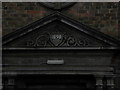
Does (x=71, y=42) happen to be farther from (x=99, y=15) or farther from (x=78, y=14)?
(x=99, y=15)

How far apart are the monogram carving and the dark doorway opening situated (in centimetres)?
70

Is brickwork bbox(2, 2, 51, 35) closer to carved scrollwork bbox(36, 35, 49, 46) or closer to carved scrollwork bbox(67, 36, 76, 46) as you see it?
carved scrollwork bbox(36, 35, 49, 46)

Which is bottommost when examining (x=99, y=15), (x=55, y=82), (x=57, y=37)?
(x=55, y=82)

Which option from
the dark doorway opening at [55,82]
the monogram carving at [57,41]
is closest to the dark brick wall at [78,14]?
the monogram carving at [57,41]

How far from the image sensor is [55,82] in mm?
8469

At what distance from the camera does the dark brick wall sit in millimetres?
8516

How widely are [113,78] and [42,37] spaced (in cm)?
175

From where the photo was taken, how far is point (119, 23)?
8523 millimetres

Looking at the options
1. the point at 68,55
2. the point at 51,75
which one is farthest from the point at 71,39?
the point at 51,75

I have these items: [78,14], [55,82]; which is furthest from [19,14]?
[55,82]

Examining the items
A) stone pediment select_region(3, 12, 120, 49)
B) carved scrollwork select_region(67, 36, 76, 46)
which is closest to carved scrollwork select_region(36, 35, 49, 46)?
stone pediment select_region(3, 12, 120, 49)

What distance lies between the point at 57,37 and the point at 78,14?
2.48 ft

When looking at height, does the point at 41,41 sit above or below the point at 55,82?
above

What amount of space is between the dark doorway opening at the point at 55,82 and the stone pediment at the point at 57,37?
2.25 ft
